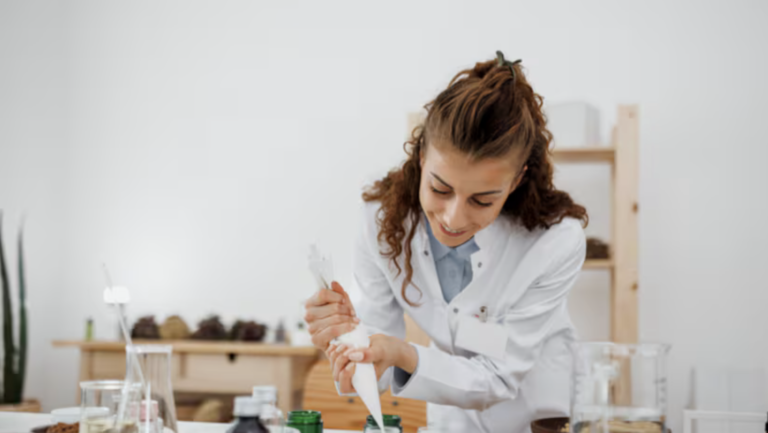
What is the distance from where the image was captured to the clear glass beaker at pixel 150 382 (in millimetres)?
1016

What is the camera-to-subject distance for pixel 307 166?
339 cm

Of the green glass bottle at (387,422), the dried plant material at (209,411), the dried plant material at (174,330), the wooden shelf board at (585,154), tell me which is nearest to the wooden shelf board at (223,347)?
the dried plant material at (174,330)

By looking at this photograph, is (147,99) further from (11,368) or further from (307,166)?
(11,368)

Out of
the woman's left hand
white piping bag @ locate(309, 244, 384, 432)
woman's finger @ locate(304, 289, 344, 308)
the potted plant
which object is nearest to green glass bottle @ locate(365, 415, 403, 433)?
white piping bag @ locate(309, 244, 384, 432)

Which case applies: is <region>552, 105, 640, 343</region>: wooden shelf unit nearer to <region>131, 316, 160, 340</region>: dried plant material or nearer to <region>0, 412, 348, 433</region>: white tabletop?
<region>0, 412, 348, 433</region>: white tabletop

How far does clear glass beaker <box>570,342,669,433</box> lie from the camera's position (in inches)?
34.6

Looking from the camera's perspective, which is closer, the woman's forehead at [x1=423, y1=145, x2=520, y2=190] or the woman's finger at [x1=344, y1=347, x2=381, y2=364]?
the woman's finger at [x1=344, y1=347, x2=381, y2=364]

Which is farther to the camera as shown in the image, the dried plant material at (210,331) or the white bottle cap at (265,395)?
the dried plant material at (210,331)

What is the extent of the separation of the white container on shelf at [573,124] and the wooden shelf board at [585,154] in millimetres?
25

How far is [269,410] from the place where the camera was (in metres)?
0.93

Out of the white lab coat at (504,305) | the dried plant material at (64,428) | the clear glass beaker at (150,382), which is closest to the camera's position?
the clear glass beaker at (150,382)

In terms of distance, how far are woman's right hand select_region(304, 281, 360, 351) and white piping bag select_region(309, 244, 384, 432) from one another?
0.01m

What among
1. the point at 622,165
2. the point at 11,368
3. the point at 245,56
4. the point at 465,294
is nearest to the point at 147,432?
the point at 465,294

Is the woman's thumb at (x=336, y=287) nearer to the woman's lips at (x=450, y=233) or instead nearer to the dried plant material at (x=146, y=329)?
the woman's lips at (x=450, y=233)
